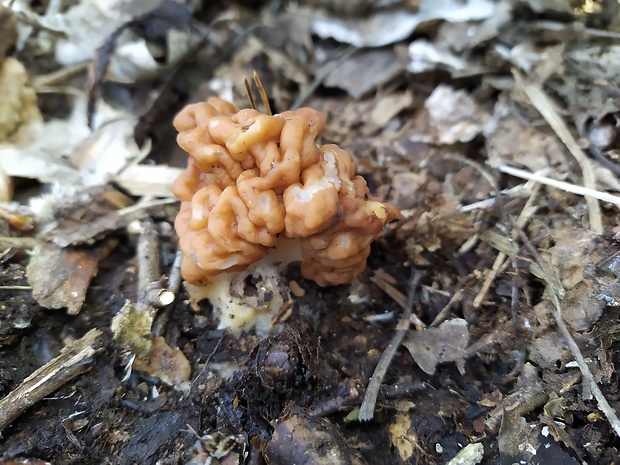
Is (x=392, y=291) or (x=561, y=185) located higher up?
(x=561, y=185)

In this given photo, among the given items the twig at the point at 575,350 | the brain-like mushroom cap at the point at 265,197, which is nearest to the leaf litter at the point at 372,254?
the twig at the point at 575,350

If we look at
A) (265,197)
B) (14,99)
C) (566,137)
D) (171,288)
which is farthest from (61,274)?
(566,137)

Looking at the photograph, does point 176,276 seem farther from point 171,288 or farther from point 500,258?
point 500,258

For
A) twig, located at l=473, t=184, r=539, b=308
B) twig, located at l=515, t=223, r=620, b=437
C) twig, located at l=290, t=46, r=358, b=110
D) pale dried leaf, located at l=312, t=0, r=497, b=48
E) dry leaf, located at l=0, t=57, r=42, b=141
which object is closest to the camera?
twig, located at l=515, t=223, r=620, b=437

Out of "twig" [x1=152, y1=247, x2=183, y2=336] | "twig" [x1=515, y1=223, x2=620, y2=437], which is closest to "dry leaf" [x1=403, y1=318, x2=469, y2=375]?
"twig" [x1=515, y1=223, x2=620, y2=437]

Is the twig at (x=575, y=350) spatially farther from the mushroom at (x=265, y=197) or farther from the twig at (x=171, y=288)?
the twig at (x=171, y=288)

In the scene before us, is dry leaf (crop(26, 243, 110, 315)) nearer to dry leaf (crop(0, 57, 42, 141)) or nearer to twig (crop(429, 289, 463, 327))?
dry leaf (crop(0, 57, 42, 141))
